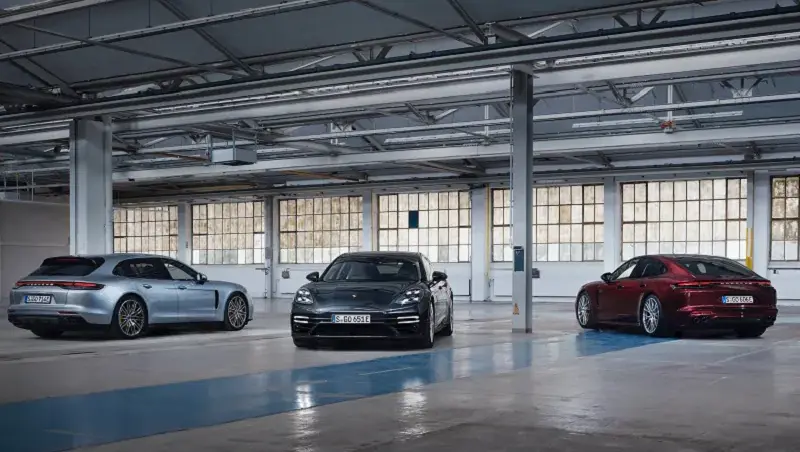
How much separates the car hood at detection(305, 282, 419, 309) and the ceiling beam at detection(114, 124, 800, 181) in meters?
12.4

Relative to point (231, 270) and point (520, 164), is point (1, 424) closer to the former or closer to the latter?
point (520, 164)

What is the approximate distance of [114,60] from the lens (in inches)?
688

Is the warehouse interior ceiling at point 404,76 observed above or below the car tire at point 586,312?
above

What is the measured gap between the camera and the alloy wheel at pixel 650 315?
603 inches

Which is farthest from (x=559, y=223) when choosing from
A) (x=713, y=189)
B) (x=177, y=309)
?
(x=177, y=309)

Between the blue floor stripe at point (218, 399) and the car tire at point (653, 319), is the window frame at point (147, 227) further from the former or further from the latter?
the blue floor stripe at point (218, 399)

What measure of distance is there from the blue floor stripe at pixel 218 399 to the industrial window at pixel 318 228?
2226 cm

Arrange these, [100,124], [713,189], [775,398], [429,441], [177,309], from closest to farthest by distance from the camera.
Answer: [429,441] → [775,398] → [177,309] → [100,124] → [713,189]

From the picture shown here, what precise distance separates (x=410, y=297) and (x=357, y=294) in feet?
2.26

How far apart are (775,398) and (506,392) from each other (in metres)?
2.21

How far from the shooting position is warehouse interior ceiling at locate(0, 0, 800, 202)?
547 inches

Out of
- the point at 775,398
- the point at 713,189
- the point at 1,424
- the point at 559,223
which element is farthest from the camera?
the point at 559,223

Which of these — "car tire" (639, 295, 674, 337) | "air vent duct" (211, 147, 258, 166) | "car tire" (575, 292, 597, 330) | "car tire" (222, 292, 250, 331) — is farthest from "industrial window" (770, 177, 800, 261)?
"car tire" (222, 292, 250, 331)

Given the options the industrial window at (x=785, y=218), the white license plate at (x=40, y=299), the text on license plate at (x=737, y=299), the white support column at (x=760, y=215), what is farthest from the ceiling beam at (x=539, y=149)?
the white license plate at (x=40, y=299)
